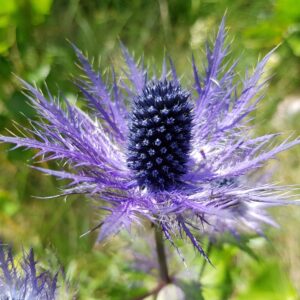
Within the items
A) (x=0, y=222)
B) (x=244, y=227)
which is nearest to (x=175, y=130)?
(x=244, y=227)

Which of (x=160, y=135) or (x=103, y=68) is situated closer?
(x=160, y=135)

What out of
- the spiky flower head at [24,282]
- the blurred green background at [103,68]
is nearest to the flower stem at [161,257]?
the blurred green background at [103,68]

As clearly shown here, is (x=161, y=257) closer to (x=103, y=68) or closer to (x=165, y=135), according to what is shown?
(x=165, y=135)

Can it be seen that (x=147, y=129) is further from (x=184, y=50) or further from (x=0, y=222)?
(x=184, y=50)

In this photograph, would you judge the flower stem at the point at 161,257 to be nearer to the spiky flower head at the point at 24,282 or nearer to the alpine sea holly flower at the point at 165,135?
the alpine sea holly flower at the point at 165,135

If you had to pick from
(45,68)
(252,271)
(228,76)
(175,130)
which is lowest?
(252,271)

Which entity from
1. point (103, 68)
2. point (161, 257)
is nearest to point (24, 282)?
point (161, 257)
